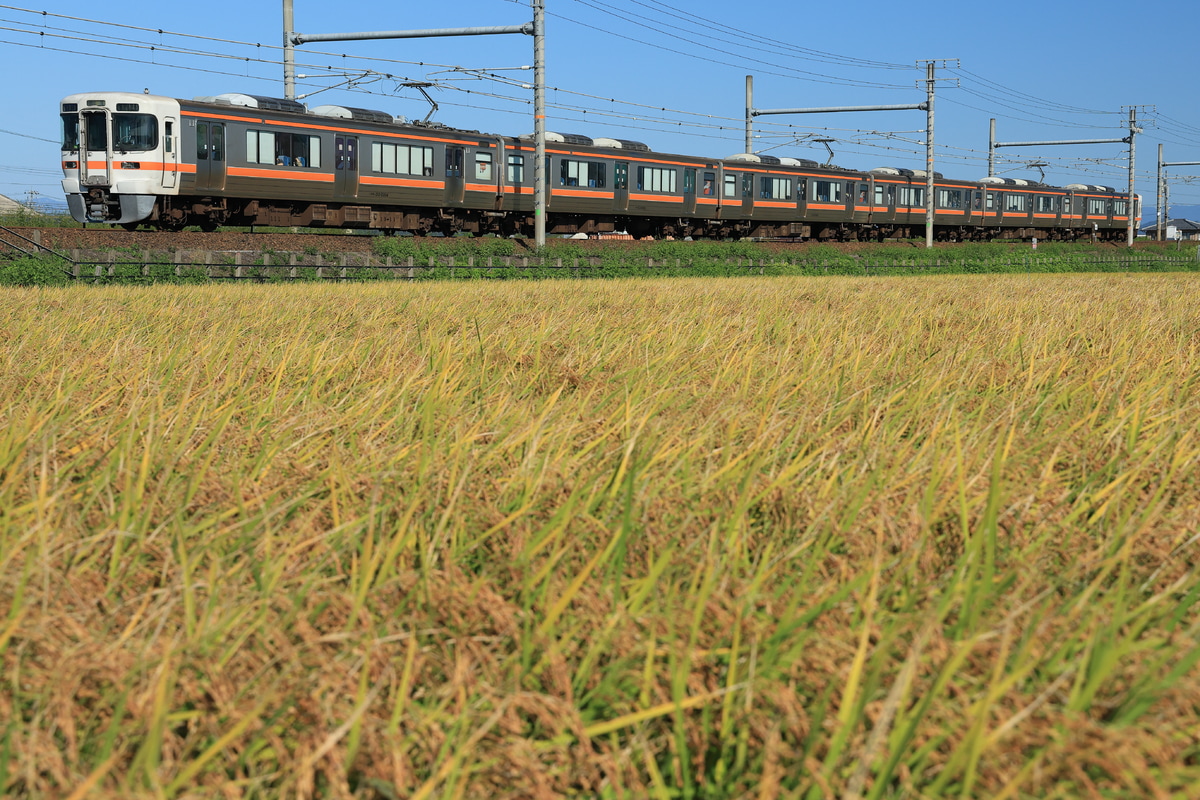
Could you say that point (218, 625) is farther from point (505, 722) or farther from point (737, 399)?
point (737, 399)

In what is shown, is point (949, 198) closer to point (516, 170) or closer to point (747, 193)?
point (747, 193)

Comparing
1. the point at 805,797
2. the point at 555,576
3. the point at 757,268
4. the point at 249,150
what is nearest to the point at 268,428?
the point at 555,576

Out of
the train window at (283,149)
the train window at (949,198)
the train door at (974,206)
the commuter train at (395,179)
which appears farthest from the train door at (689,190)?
the train door at (974,206)

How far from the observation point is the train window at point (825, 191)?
134 ft

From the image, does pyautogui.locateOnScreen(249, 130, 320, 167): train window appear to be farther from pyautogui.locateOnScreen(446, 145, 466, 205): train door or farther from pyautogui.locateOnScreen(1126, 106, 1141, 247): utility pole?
pyautogui.locateOnScreen(1126, 106, 1141, 247): utility pole

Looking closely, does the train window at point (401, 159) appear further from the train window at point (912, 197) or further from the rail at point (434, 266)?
the train window at point (912, 197)

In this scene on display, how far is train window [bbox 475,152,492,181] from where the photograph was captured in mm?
29344

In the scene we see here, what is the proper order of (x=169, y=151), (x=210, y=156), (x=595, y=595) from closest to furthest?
(x=595, y=595) → (x=169, y=151) → (x=210, y=156)

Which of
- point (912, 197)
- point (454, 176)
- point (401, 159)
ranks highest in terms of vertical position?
point (912, 197)

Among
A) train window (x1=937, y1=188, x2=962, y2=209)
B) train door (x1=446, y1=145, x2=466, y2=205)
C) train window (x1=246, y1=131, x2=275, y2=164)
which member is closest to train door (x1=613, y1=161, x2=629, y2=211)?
train door (x1=446, y1=145, x2=466, y2=205)

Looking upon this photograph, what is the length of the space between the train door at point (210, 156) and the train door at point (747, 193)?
1926 cm

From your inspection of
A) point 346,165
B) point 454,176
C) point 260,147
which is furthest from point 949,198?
point 260,147

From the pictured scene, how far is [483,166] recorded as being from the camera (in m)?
29.5

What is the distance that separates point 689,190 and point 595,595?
113 ft
